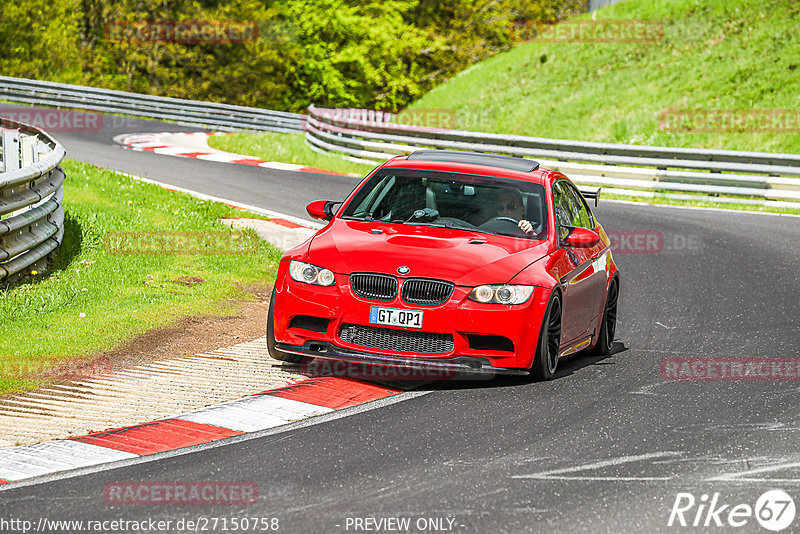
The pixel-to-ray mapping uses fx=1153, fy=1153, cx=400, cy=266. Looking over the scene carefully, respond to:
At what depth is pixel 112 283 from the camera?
11531 mm

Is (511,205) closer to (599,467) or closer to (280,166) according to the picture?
(599,467)

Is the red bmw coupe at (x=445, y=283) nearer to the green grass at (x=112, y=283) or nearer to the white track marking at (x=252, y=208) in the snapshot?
the green grass at (x=112, y=283)

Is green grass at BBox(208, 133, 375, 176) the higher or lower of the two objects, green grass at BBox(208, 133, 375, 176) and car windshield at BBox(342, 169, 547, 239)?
the lower

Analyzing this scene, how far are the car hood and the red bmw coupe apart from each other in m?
0.01

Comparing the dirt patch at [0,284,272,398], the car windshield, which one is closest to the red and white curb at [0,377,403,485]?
the dirt patch at [0,284,272,398]

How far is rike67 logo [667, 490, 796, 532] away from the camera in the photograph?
5.38 meters

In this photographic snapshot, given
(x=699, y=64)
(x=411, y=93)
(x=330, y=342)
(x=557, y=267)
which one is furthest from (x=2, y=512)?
(x=411, y=93)

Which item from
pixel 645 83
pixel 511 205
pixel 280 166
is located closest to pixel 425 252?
pixel 511 205

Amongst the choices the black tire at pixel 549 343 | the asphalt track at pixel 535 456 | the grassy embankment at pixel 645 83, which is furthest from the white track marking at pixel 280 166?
the black tire at pixel 549 343

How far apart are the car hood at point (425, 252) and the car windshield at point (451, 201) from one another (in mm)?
284

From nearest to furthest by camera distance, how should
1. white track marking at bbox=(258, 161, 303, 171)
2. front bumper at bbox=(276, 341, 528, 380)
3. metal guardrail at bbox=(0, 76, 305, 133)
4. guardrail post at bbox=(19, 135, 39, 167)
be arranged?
front bumper at bbox=(276, 341, 528, 380), guardrail post at bbox=(19, 135, 39, 167), white track marking at bbox=(258, 161, 303, 171), metal guardrail at bbox=(0, 76, 305, 133)

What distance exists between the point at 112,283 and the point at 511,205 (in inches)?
175

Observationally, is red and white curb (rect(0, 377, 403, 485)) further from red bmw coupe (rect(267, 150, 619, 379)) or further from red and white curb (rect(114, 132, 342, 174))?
red and white curb (rect(114, 132, 342, 174))

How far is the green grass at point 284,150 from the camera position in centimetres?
2619
